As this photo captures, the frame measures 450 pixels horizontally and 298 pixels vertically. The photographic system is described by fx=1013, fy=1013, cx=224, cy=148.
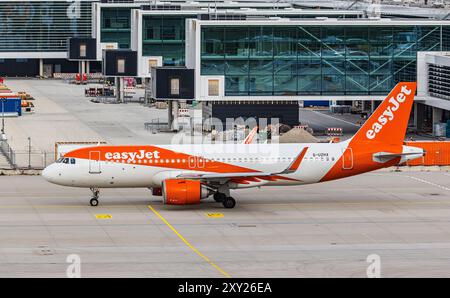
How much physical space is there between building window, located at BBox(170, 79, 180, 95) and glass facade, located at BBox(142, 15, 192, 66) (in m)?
32.1

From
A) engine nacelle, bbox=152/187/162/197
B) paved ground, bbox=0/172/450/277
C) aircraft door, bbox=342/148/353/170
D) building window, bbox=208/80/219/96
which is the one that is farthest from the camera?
building window, bbox=208/80/219/96

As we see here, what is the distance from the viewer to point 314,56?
338ft

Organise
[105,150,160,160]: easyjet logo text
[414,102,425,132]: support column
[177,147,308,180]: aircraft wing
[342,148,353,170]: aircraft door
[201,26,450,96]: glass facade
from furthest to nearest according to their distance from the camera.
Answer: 1. [414,102,425,132]: support column
2. [201,26,450,96]: glass facade
3. [342,148,353,170]: aircraft door
4. [105,150,160,160]: easyjet logo text
5. [177,147,308,180]: aircraft wing

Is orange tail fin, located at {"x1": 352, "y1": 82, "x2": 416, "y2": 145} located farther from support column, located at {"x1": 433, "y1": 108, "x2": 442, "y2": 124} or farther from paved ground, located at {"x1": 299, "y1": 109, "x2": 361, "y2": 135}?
support column, located at {"x1": 433, "y1": 108, "x2": 442, "y2": 124}

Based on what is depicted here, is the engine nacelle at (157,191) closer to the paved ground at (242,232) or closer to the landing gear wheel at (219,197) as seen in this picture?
the paved ground at (242,232)

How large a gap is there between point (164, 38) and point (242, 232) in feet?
292

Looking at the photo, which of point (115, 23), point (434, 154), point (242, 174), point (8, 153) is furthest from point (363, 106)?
point (242, 174)

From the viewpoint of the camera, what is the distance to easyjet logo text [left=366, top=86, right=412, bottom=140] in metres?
62.5

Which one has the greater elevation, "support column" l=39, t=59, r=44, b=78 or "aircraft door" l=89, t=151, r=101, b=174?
"support column" l=39, t=59, r=44, b=78

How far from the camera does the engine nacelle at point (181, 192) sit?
58.1m

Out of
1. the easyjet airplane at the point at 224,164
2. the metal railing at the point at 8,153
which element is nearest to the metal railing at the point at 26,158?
the metal railing at the point at 8,153

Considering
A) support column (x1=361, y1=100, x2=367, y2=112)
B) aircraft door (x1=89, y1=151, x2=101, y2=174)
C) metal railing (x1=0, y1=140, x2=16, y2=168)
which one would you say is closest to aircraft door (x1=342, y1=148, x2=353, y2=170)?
aircraft door (x1=89, y1=151, x2=101, y2=174)
